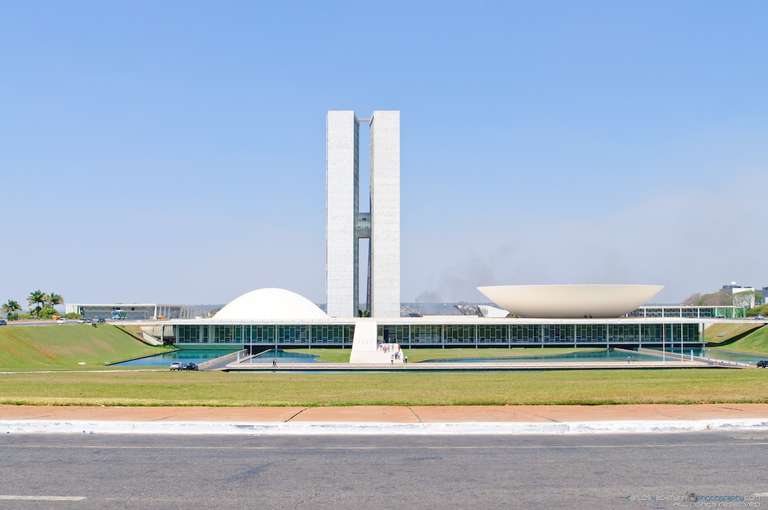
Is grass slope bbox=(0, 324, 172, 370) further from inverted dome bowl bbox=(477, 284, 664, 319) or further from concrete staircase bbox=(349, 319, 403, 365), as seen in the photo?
inverted dome bowl bbox=(477, 284, 664, 319)

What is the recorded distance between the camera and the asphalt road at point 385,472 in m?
8.88

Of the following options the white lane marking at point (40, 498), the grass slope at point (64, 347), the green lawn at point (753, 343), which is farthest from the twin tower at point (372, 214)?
the white lane marking at point (40, 498)

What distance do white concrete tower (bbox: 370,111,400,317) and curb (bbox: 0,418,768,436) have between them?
113 m

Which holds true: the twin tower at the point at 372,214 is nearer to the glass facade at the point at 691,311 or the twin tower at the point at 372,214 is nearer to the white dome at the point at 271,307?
the white dome at the point at 271,307

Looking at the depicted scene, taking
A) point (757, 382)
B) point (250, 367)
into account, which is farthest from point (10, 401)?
point (250, 367)

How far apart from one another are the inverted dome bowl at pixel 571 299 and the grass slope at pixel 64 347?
49.8 m

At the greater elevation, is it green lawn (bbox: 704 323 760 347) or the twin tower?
the twin tower

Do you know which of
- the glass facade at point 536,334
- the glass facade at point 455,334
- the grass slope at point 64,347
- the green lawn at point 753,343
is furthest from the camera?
the glass facade at point 455,334

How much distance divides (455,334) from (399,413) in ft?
301

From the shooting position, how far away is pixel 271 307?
4520 inches

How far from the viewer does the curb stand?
45.1ft

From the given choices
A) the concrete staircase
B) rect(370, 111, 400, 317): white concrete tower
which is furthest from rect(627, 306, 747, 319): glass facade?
the concrete staircase

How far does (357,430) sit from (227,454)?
2.86m

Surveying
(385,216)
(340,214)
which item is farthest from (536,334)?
(340,214)
